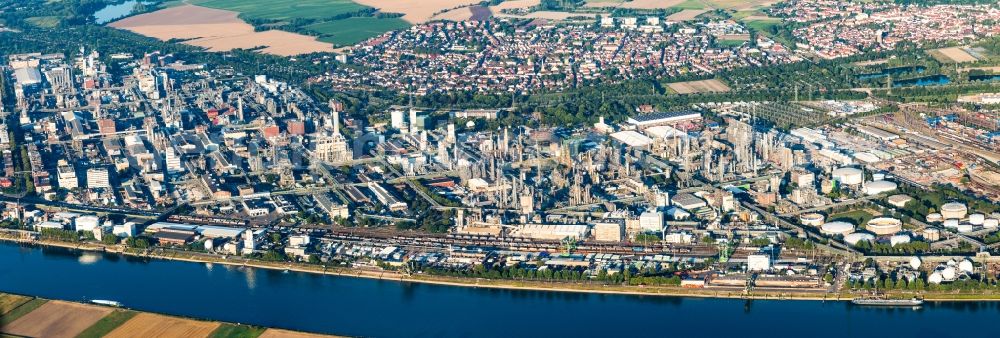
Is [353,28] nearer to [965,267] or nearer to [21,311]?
[21,311]

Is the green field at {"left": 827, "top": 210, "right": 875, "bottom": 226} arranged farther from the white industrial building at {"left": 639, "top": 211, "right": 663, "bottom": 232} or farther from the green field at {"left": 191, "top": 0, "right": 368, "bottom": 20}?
the green field at {"left": 191, "top": 0, "right": 368, "bottom": 20}

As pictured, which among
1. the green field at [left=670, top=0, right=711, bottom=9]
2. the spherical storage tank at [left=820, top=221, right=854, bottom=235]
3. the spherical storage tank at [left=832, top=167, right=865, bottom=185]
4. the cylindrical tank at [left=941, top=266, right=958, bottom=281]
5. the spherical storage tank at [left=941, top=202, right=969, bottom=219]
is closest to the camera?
the cylindrical tank at [left=941, top=266, right=958, bottom=281]

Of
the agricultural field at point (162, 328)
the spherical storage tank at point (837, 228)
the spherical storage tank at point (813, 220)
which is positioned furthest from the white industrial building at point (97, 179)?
the spherical storage tank at point (837, 228)

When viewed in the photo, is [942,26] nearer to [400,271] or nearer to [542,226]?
[542,226]

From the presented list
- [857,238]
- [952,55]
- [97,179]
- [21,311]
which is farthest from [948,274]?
[952,55]

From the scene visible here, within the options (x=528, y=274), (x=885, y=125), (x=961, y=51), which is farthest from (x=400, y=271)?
(x=961, y=51)

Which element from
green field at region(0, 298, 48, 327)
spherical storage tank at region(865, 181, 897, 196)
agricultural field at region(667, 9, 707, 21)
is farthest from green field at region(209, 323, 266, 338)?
agricultural field at region(667, 9, 707, 21)

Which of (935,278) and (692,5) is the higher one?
(692,5)
